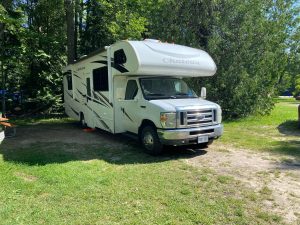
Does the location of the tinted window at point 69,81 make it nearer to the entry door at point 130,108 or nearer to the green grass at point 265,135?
the entry door at point 130,108

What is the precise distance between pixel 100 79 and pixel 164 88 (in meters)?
2.53

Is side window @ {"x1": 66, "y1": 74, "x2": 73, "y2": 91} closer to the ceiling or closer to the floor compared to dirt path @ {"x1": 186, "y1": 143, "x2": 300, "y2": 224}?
closer to the ceiling

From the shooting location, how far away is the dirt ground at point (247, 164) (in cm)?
500

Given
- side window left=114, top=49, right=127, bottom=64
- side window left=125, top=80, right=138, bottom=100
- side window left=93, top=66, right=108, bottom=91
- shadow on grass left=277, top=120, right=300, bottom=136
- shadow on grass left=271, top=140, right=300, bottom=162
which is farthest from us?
shadow on grass left=277, top=120, right=300, bottom=136

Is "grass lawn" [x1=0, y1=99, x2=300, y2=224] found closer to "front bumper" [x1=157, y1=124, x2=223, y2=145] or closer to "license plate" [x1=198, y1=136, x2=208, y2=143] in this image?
"front bumper" [x1=157, y1=124, x2=223, y2=145]

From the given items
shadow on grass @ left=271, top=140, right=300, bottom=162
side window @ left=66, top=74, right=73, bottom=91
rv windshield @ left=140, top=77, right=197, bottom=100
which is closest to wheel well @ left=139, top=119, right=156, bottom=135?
rv windshield @ left=140, top=77, right=197, bottom=100

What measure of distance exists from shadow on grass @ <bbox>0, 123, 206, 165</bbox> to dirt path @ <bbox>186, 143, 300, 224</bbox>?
676 mm

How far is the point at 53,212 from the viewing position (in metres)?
4.54

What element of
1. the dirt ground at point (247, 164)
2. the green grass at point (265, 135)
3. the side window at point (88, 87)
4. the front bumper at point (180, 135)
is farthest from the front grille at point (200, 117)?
the side window at point (88, 87)

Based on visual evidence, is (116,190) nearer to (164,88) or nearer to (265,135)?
(164,88)

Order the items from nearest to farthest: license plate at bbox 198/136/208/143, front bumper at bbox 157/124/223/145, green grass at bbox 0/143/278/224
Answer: green grass at bbox 0/143/278/224 < front bumper at bbox 157/124/223/145 < license plate at bbox 198/136/208/143

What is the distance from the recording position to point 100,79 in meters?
10.1

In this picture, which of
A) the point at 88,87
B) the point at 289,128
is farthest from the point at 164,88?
the point at 289,128

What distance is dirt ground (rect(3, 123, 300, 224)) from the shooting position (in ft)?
16.4
